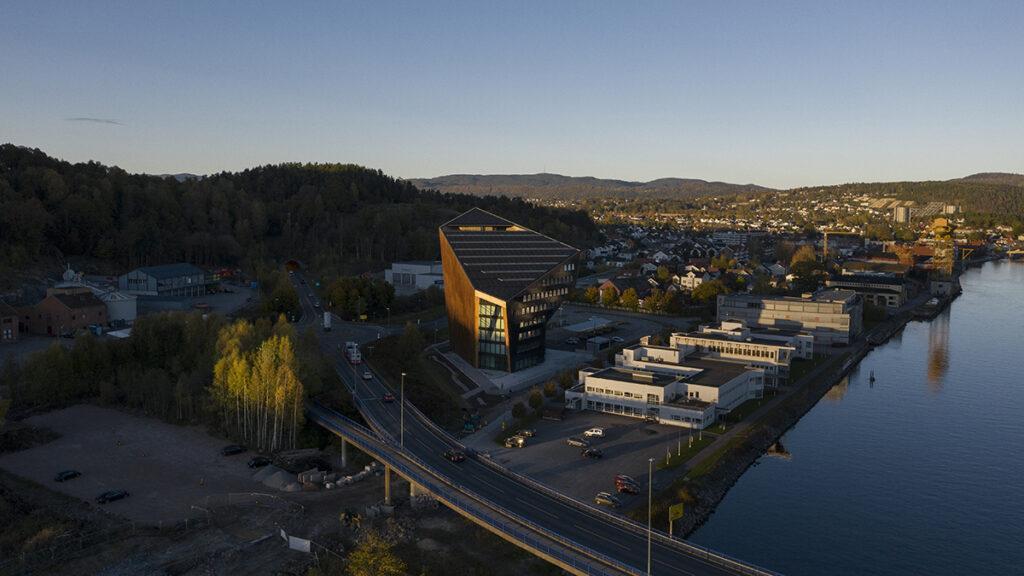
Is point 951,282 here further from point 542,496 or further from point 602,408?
point 542,496

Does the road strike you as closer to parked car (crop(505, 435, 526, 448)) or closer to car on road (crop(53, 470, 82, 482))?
parked car (crop(505, 435, 526, 448))

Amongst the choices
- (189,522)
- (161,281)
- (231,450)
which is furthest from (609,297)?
(189,522)

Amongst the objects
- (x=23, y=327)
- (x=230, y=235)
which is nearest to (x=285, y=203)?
(x=230, y=235)

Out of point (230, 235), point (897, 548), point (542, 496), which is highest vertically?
point (230, 235)

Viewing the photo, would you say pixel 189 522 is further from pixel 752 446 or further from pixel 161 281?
pixel 161 281

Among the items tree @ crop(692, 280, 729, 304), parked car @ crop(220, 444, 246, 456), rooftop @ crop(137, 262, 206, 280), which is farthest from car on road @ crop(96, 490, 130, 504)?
tree @ crop(692, 280, 729, 304)

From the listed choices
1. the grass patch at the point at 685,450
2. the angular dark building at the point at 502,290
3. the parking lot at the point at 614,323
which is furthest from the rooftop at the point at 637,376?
the parking lot at the point at 614,323
